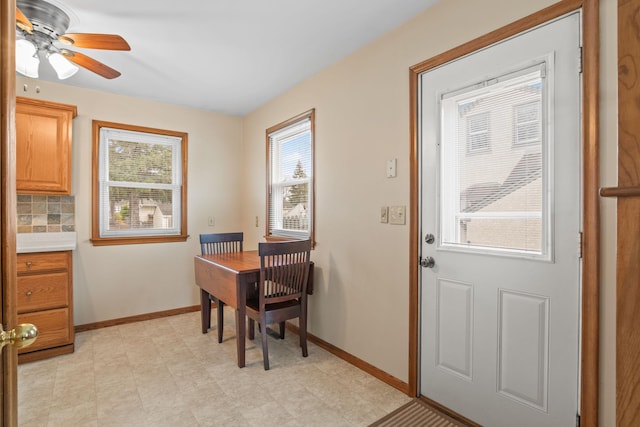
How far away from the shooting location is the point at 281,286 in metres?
2.56

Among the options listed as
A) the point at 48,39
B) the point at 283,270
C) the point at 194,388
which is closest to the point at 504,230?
the point at 283,270

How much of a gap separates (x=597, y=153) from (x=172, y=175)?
12.5 feet

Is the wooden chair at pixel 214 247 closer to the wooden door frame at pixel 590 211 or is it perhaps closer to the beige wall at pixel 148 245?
the beige wall at pixel 148 245

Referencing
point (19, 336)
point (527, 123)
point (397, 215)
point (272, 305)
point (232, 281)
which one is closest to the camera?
point (19, 336)

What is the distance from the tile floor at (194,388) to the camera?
1895 millimetres

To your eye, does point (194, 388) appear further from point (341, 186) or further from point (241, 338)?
point (341, 186)

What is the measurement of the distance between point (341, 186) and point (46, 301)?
258 centimetres

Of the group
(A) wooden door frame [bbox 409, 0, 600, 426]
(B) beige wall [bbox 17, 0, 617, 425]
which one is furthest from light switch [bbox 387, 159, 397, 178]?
(A) wooden door frame [bbox 409, 0, 600, 426]

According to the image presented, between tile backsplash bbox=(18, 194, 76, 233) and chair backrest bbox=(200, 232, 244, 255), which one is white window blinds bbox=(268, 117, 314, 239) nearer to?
chair backrest bbox=(200, 232, 244, 255)

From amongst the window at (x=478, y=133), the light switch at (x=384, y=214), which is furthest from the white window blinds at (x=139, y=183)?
the window at (x=478, y=133)

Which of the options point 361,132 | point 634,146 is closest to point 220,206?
point 361,132

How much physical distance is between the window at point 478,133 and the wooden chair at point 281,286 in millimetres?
1369

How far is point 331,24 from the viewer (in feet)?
7.12

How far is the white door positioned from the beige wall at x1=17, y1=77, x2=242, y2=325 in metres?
2.82
